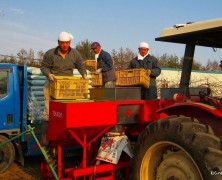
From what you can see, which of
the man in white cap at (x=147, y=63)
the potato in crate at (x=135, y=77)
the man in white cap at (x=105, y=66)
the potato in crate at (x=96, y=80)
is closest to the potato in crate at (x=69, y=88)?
the potato in crate at (x=135, y=77)

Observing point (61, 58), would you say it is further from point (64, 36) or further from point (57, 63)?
point (64, 36)

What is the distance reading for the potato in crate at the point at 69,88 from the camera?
190 inches

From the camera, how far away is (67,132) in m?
4.36

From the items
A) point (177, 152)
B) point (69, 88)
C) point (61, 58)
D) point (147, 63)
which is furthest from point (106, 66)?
point (177, 152)

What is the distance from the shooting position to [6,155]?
6.66m

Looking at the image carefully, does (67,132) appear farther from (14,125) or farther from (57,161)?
(14,125)

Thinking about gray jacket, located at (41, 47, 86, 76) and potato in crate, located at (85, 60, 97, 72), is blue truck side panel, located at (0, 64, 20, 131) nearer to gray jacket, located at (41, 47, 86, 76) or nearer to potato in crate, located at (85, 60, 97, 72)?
gray jacket, located at (41, 47, 86, 76)

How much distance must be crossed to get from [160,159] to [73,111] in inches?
46.7

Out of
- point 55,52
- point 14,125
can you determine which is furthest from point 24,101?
point 55,52

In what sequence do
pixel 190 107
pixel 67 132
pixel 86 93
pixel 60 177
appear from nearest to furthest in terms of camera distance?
pixel 190 107 < pixel 67 132 < pixel 60 177 < pixel 86 93

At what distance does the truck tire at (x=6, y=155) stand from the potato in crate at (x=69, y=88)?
7.31ft

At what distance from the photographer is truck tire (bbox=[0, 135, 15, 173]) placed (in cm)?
661

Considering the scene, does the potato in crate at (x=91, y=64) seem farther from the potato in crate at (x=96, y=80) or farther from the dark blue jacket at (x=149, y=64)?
the dark blue jacket at (x=149, y=64)

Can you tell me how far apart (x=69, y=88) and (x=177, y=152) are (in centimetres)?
200
